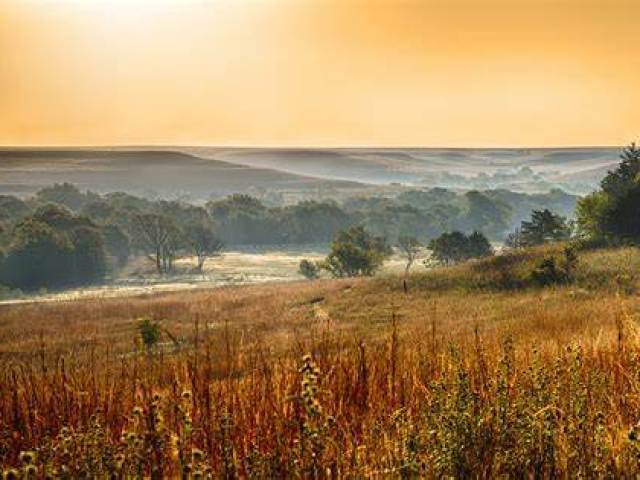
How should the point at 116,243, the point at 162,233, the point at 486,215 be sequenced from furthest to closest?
the point at 486,215 < the point at 116,243 < the point at 162,233

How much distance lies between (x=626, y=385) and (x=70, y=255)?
99.0m

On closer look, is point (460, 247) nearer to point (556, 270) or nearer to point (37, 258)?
point (556, 270)

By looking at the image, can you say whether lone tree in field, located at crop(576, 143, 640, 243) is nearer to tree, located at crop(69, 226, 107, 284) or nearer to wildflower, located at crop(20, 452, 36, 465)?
wildflower, located at crop(20, 452, 36, 465)

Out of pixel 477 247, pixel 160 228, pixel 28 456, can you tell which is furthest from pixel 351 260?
pixel 28 456

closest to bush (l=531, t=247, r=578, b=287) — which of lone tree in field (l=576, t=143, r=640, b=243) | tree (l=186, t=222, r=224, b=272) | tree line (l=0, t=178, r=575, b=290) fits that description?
lone tree in field (l=576, t=143, r=640, b=243)

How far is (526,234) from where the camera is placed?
Result: 250 ft

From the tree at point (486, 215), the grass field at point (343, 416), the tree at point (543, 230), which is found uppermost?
the grass field at point (343, 416)

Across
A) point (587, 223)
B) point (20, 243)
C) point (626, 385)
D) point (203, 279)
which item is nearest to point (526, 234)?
point (587, 223)

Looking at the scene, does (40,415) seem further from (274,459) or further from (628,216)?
(628,216)

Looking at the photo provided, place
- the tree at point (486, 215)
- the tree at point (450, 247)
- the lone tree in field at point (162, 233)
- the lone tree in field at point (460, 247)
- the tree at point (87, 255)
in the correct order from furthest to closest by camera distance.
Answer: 1. the tree at point (486, 215)
2. the lone tree in field at point (162, 233)
3. the tree at point (87, 255)
4. the tree at point (450, 247)
5. the lone tree in field at point (460, 247)

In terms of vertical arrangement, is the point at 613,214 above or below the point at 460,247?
above

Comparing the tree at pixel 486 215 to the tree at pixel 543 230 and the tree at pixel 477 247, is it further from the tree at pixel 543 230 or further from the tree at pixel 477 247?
the tree at pixel 543 230

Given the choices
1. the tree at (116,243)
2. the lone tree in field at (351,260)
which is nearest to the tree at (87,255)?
the tree at (116,243)

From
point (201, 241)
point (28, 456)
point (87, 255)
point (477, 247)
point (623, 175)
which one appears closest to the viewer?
point (28, 456)
